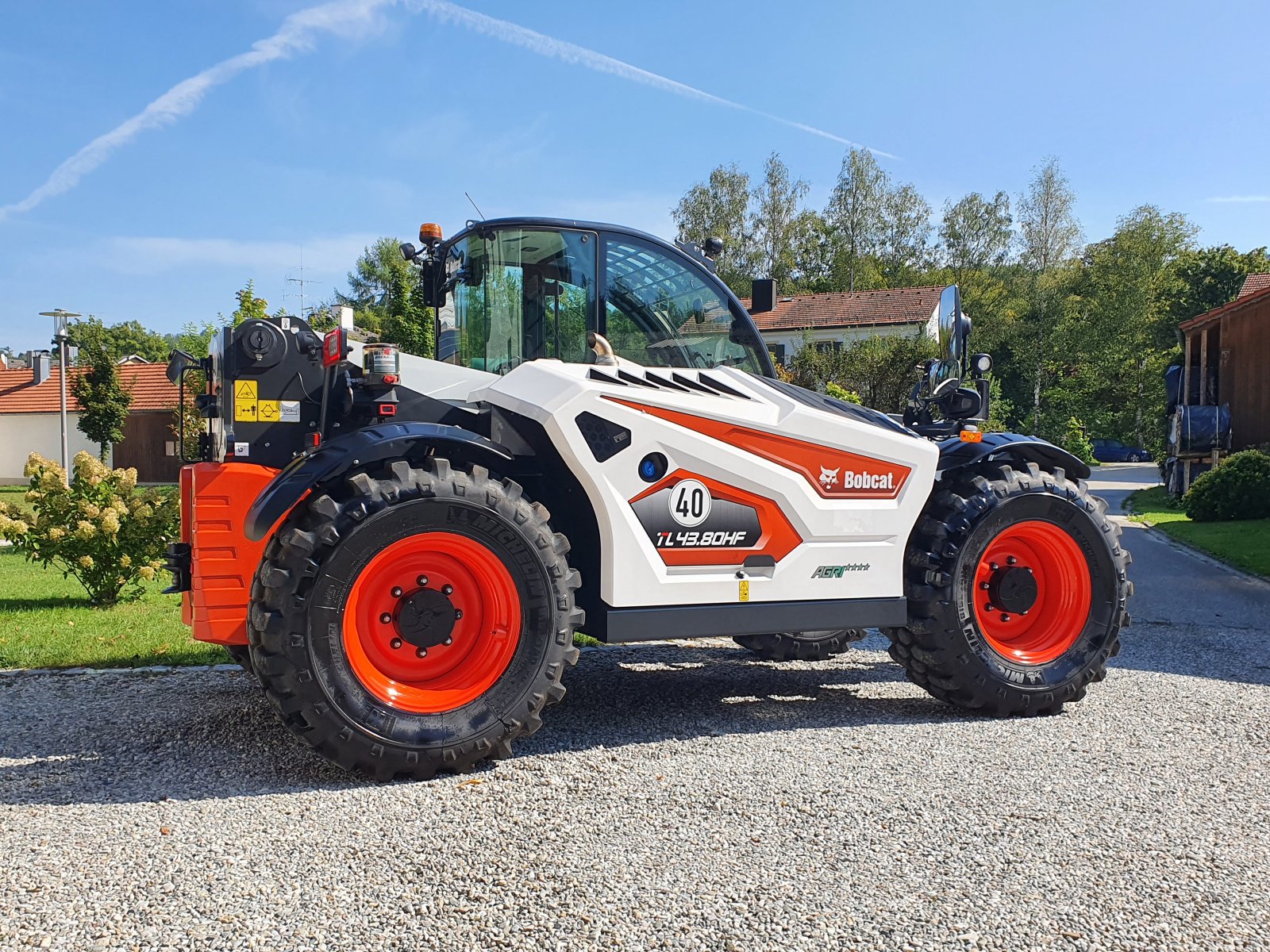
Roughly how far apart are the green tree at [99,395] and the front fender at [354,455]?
34154 mm

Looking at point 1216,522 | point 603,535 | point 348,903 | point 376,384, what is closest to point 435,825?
point 348,903

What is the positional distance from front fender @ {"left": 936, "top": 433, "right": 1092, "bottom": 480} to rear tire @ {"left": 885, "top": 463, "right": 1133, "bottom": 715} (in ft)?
0.30

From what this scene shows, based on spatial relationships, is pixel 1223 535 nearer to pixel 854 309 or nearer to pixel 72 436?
pixel 854 309

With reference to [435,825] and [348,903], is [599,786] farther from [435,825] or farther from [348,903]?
[348,903]

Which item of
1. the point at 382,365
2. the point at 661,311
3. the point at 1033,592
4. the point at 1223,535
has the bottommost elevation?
the point at 1223,535

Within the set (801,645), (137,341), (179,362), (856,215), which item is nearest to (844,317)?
(856,215)

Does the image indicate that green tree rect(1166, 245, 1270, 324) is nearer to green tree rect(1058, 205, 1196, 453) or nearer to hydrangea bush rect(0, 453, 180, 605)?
green tree rect(1058, 205, 1196, 453)

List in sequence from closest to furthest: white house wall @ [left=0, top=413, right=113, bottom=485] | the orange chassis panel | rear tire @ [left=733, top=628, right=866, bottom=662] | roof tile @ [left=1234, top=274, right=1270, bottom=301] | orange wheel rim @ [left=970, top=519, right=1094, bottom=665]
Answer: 1. the orange chassis panel
2. orange wheel rim @ [left=970, top=519, right=1094, bottom=665]
3. rear tire @ [left=733, top=628, right=866, bottom=662]
4. roof tile @ [left=1234, top=274, right=1270, bottom=301]
5. white house wall @ [left=0, top=413, right=113, bottom=485]

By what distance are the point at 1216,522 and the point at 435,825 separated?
17.6m

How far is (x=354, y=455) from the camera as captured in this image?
13.5ft

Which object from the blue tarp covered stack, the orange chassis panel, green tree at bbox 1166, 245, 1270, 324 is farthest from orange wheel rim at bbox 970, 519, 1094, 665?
green tree at bbox 1166, 245, 1270, 324

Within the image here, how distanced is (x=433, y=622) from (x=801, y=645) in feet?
10.2

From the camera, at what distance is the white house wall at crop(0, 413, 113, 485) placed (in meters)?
39.8

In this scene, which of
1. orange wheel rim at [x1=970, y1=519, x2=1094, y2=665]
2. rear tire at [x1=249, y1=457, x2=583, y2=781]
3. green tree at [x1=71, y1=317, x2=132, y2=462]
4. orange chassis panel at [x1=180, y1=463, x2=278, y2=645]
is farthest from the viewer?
green tree at [x1=71, y1=317, x2=132, y2=462]
